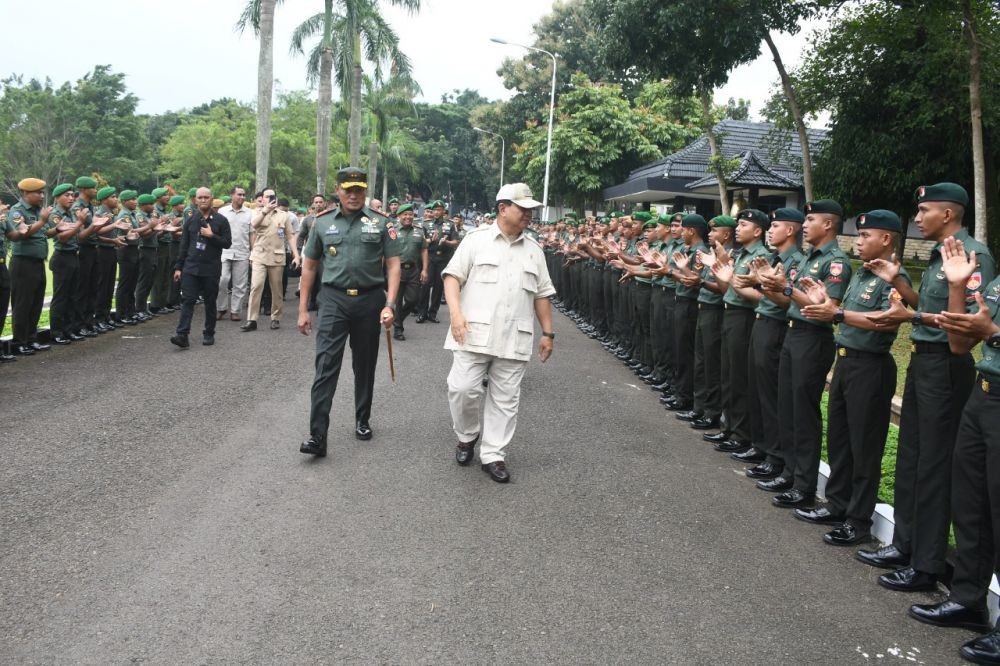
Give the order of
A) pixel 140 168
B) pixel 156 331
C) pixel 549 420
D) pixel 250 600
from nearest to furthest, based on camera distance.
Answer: pixel 250 600 < pixel 549 420 < pixel 156 331 < pixel 140 168

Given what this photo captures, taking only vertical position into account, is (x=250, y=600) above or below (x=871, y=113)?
below

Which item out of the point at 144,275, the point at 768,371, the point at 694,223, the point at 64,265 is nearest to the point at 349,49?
the point at 144,275

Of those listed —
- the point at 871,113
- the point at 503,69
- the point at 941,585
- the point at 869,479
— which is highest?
the point at 503,69

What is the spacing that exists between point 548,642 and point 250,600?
136cm

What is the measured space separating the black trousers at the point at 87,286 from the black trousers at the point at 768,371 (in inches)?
346

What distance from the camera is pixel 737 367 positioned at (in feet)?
23.5

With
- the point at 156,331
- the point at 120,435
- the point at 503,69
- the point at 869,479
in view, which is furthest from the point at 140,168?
the point at 869,479

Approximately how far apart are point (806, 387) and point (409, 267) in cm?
849

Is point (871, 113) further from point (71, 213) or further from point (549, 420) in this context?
point (71, 213)

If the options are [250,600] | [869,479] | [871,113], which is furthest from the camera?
[871,113]

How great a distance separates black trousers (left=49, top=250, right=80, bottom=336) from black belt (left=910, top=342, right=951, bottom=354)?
32.1 feet

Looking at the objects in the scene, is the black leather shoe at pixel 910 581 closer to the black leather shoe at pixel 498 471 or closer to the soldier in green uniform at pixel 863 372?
the soldier in green uniform at pixel 863 372

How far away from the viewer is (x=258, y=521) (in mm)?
4918

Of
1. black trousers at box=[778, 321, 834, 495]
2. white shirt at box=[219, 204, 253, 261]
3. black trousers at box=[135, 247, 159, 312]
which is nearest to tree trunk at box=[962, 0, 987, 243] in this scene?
black trousers at box=[778, 321, 834, 495]
